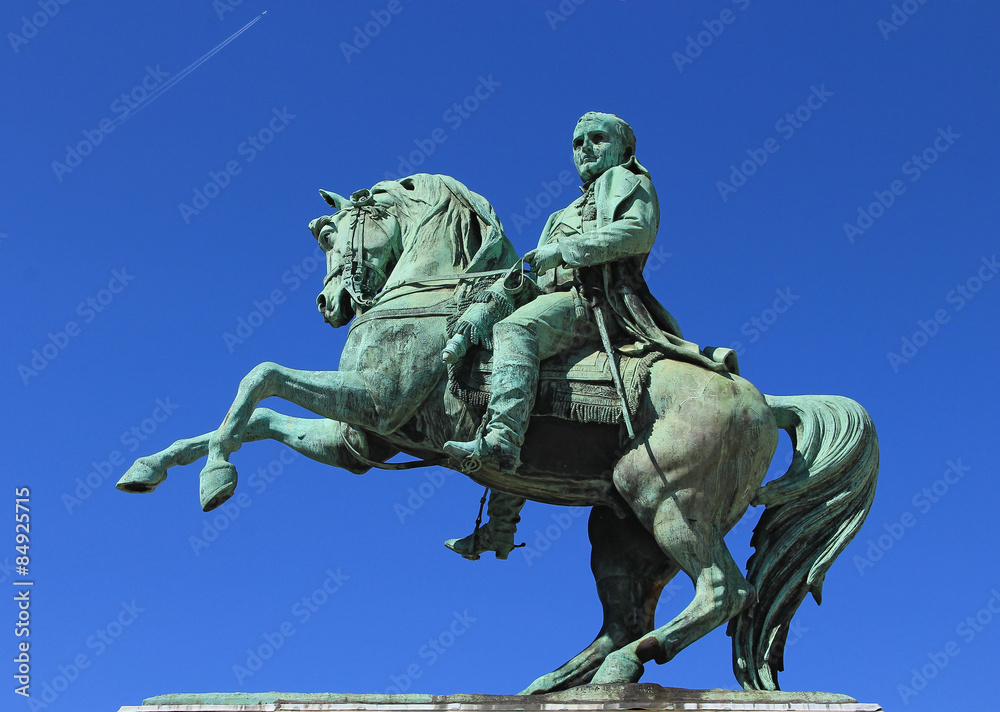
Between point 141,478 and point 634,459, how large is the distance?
318cm

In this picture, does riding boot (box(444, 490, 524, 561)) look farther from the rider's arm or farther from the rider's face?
the rider's face

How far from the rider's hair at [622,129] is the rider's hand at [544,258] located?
3.54ft

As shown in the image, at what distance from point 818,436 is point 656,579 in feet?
4.70

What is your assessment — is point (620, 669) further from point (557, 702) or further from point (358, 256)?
point (358, 256)

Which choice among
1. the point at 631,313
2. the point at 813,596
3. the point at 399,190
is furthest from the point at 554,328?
the point at 813,596

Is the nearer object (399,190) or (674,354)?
(674,354)

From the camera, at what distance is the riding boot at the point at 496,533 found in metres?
9.80

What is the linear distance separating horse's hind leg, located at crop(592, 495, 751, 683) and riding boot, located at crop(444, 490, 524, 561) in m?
1.28

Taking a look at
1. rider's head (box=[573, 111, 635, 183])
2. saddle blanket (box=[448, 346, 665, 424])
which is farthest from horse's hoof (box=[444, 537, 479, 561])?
rider's head (box=[573, 111, 635, 183])

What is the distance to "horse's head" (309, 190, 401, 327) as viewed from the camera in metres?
9.77

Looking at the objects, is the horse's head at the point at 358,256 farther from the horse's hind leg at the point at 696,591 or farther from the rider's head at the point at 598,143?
the horse's hind leg at the point at 696,591

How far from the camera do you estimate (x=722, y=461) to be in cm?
888

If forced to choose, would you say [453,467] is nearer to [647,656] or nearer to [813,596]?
[647,656]

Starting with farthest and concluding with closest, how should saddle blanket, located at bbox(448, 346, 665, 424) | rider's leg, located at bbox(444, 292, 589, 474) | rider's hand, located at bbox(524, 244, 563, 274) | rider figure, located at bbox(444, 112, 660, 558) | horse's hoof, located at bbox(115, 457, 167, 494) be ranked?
rider's hand, located at bbox(524, 244, 563, 274), horse's hoof, located at bbox(115, 457, 167, 494), saddle blanket, located at bbox(448, 346, 665, 424), rider figure, located at bbox(444, 112, 660, 558), rider's leg, located at bbox(444, 292, 589, 474)
